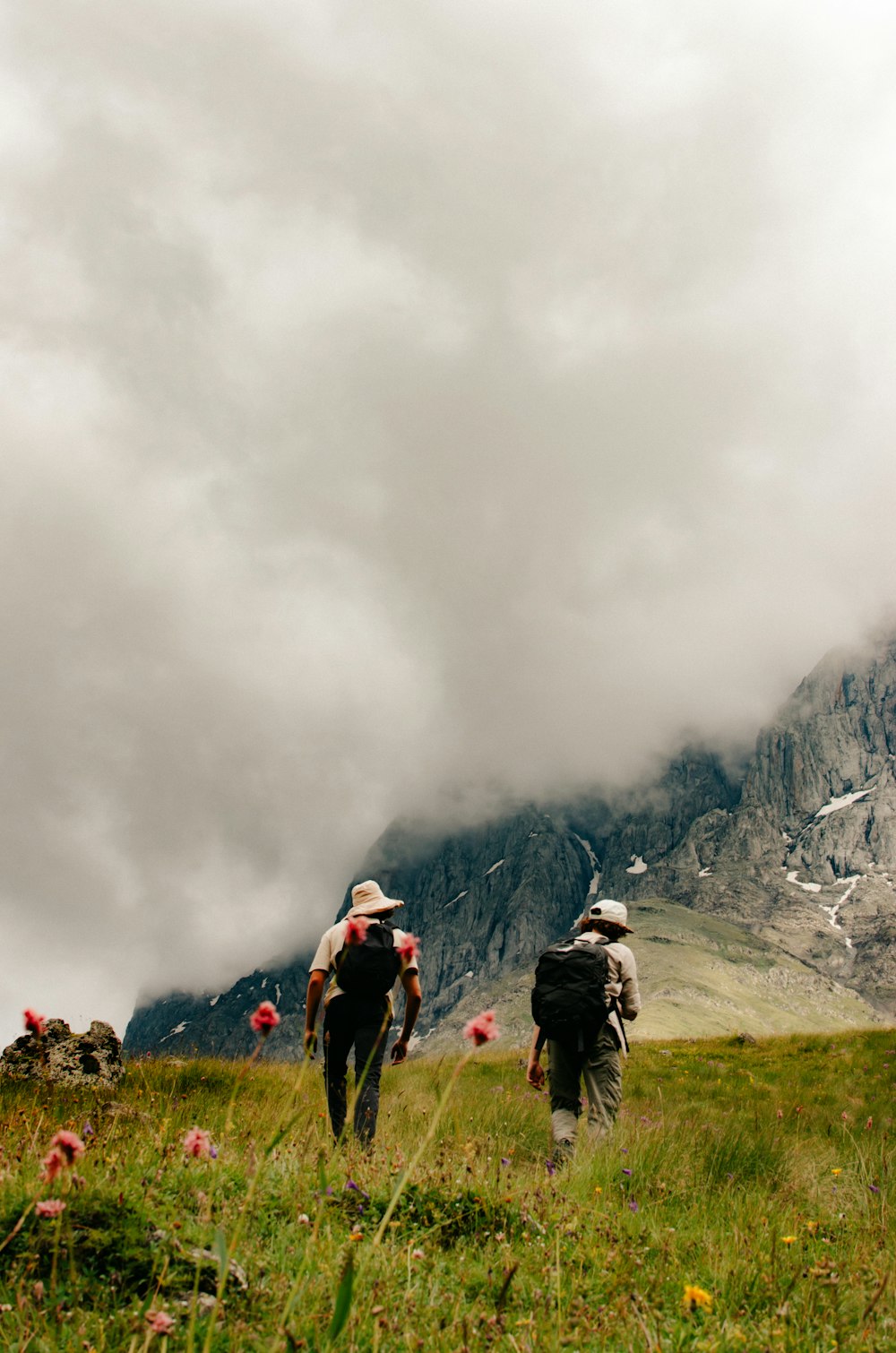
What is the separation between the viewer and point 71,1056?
9.62 meters

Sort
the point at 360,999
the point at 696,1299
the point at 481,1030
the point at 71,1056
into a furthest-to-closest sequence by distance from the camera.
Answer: the point at 71,1056 < the point at 360,999 < the point at 696,1299 < the point at 481,1030

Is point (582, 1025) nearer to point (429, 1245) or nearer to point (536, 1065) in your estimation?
point (536, 1065)

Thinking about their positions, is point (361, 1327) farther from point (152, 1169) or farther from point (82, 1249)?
point (152, 1169)

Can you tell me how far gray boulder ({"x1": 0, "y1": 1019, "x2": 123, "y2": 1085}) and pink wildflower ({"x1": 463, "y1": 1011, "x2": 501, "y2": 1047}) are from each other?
28.7ft

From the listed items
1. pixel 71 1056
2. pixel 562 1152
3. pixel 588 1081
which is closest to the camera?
pixel 562 1152

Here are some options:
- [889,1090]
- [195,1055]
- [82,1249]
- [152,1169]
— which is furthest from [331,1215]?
[889,1090]

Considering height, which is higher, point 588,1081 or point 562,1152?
point 588,1081

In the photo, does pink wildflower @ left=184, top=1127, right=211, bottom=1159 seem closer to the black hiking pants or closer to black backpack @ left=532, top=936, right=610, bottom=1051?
the black hiking pants

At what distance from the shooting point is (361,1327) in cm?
289

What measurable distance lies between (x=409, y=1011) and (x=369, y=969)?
810 mm

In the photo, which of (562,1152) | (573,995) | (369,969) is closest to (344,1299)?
(562,1152)

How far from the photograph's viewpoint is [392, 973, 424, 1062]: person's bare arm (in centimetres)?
743

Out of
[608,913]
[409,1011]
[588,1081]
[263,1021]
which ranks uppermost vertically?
[608,913]

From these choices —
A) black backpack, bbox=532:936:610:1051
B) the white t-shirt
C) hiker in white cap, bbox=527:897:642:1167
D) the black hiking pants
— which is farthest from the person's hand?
the white t-shirt
